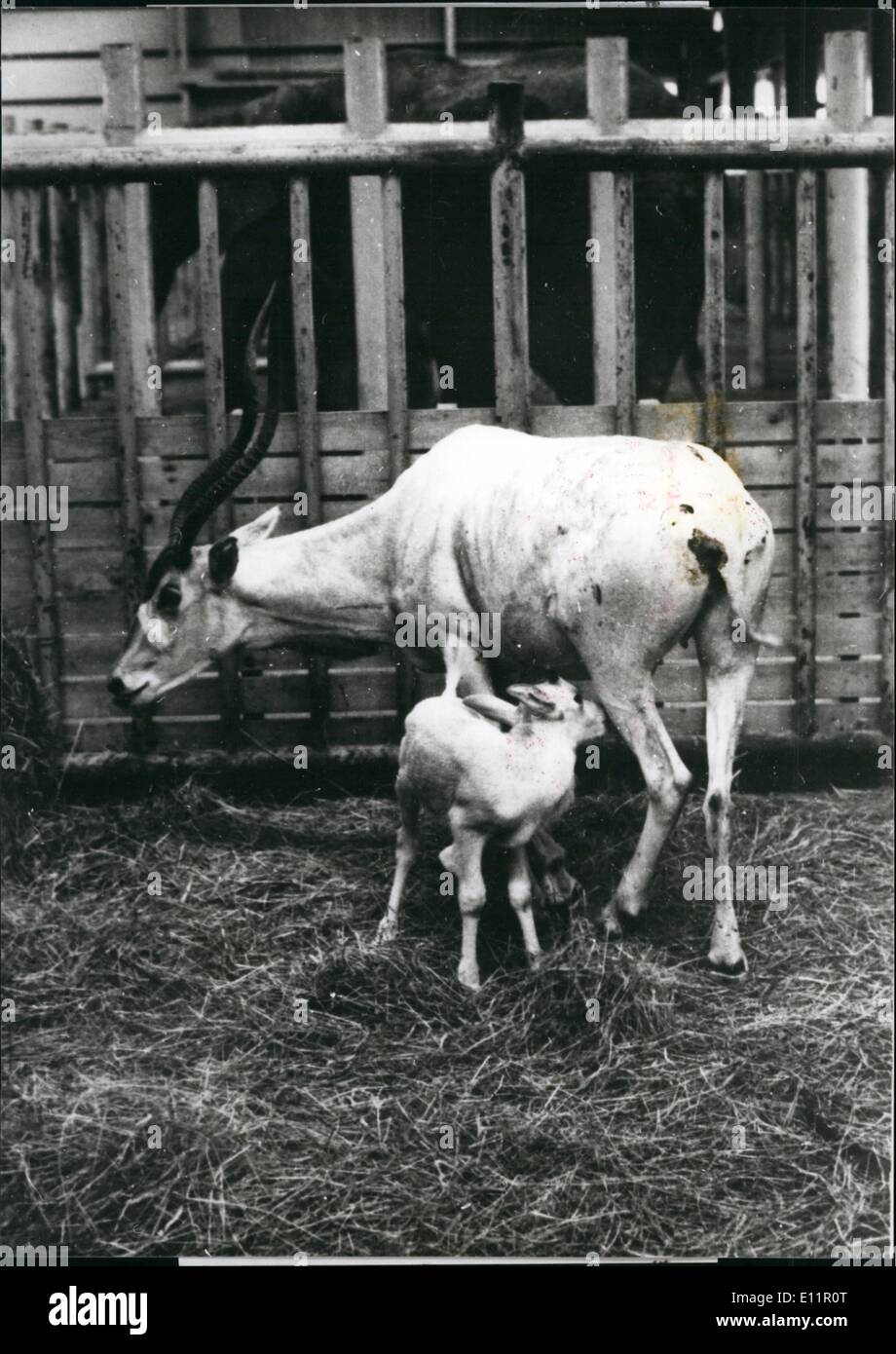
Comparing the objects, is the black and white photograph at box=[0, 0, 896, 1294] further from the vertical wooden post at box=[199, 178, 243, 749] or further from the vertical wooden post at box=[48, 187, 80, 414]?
the vertical wooden post at box=[48, 187, 80, 414]

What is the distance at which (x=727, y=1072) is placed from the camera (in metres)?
5.53

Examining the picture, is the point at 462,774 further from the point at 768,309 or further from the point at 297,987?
the point at 768,309

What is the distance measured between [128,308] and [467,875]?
2342mm

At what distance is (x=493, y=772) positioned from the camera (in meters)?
5.45

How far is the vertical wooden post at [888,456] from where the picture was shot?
240 inches

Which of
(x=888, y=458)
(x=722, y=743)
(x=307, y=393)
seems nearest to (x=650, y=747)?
(x=722, y=743)

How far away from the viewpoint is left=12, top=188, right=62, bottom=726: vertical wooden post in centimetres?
632

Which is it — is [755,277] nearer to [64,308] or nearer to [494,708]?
[494,708]

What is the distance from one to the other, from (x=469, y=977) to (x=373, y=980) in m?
0.31

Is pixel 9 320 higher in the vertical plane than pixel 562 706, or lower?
higher

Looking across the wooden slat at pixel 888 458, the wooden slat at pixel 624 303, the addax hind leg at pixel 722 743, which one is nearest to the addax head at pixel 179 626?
the wooden slat at pixel 624 303

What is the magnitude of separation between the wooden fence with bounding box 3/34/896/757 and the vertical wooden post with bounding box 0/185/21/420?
14 millimetres
